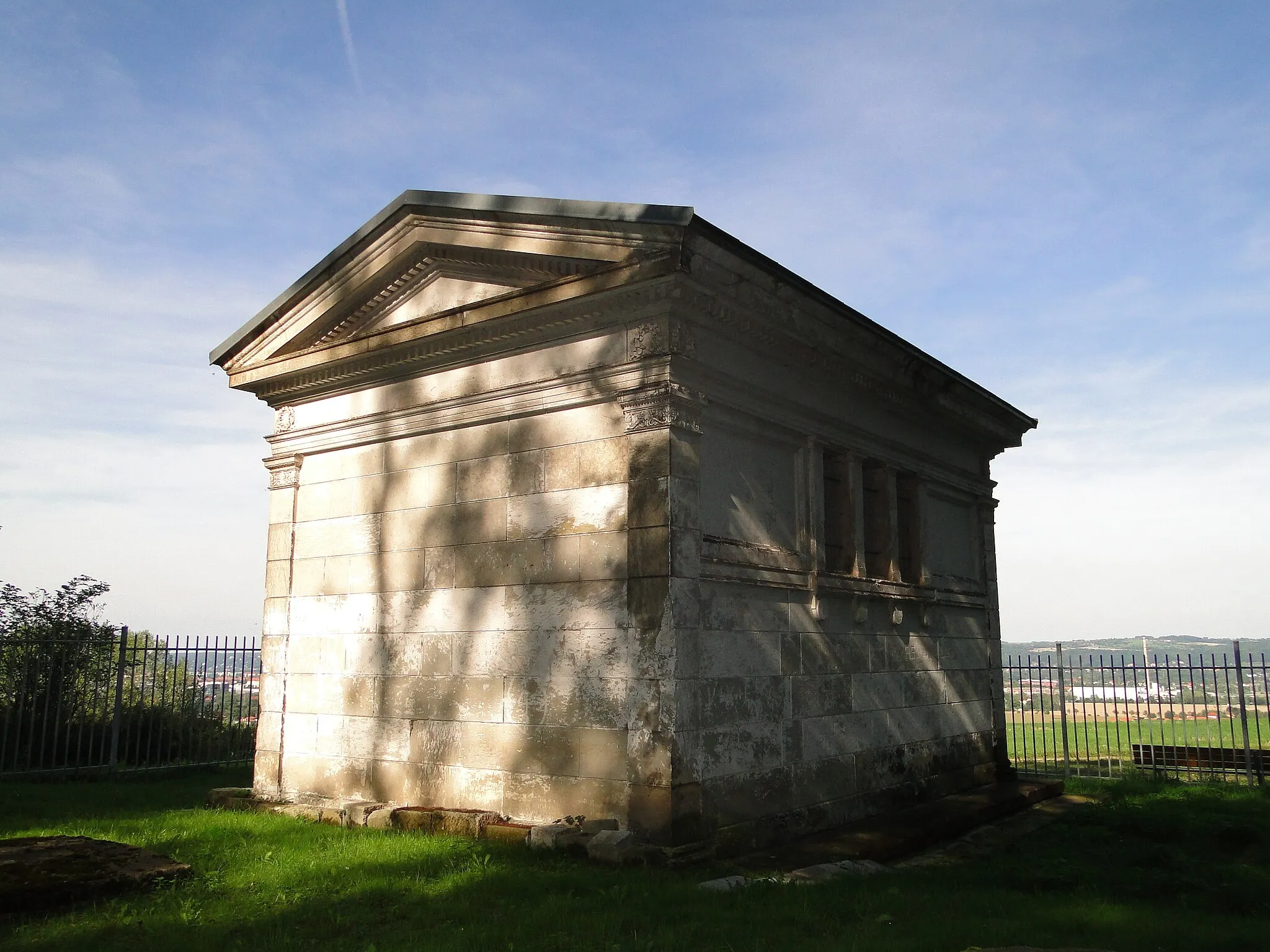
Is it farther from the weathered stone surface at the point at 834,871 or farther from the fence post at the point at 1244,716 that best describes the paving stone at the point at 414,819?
the fence post at the point at 1244,716

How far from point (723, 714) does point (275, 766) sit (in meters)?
5.05

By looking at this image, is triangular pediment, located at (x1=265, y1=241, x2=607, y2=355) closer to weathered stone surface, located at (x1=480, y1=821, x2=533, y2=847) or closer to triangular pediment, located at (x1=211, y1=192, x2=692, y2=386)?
Result: triangular pediment, located at (x1=211, y1=192, x2=692, y2=386)

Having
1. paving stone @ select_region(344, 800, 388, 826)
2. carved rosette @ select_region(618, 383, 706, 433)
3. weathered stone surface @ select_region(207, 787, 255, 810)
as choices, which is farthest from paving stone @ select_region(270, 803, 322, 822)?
carved rosette @ select_region(618, 383, 706, 433)

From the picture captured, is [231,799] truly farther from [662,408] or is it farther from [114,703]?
[662,408]

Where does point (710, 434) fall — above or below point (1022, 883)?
above

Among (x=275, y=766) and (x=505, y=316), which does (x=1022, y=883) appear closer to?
(x=505, y=316)

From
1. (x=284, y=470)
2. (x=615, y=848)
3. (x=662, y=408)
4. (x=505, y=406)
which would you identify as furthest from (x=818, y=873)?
(x=284, y=470)

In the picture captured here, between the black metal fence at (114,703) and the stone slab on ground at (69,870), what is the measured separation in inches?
245

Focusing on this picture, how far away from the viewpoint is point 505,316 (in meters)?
8.58

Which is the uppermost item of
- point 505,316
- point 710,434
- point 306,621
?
point 505,316

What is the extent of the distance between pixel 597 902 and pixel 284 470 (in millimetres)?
6438

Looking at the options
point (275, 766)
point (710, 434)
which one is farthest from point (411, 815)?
point (710, 434)

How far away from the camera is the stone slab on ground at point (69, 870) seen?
19.6 ft

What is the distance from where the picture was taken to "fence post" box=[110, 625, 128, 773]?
13.2 meters
